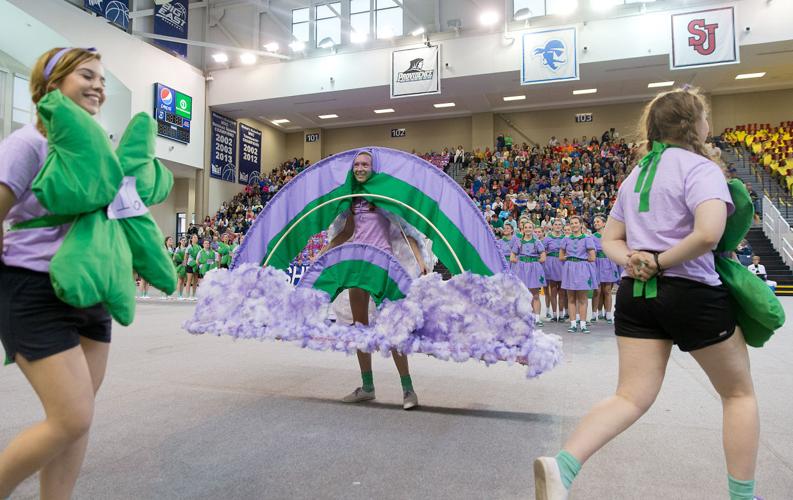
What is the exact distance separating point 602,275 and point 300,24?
1534 centimetres

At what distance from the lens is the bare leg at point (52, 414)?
4.70ft

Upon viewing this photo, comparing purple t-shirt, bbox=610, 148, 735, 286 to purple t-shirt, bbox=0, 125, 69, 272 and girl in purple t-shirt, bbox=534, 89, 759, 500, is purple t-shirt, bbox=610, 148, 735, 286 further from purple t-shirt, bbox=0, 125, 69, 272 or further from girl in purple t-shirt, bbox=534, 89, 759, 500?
purple t-shirt, bbox=0, 125, 69, 272

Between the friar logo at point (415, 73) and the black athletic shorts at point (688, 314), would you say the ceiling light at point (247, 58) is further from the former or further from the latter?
the black athletic shorts at point (688, 314)

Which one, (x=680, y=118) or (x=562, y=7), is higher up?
(x=562, y=7)

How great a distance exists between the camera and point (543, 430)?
3.00 metres

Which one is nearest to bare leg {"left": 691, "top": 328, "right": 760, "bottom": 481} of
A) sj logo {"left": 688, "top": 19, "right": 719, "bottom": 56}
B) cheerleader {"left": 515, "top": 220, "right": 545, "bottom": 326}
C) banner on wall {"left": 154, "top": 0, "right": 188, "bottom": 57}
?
cheerleader {"left": 515, "top": 220, "right": 545, "bottom": 326}

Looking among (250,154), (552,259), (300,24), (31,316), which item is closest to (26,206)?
(31,316)

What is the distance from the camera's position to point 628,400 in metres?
1.75

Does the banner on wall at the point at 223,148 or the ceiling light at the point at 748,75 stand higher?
the ceiling light at the point at 748,75

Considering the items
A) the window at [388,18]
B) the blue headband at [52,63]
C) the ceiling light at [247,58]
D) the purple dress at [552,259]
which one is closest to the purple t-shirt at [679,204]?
the blue headband at [52,63]

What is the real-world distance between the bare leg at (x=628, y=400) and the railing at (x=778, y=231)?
48.6 feet

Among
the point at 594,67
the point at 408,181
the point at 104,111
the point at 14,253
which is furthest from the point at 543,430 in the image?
the point at 104,111

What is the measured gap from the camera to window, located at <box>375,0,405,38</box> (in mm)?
17484

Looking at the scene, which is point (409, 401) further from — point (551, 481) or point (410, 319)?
point (551, 481)
